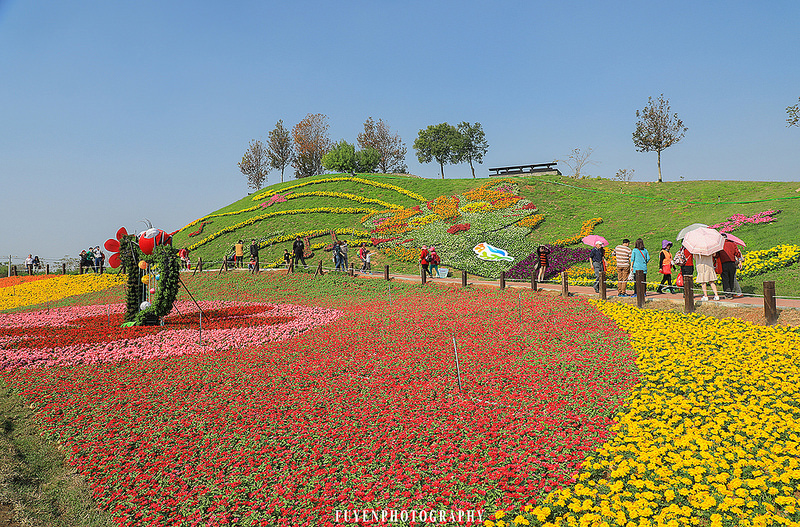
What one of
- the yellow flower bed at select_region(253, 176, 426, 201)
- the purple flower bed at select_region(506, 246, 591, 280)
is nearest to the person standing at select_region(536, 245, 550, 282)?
the purple flower bed at select_region(506, 246, 591, 280)

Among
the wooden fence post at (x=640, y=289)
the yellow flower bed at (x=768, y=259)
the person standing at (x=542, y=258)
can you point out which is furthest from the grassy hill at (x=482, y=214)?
the wooden fence post at (x=640, y=289)

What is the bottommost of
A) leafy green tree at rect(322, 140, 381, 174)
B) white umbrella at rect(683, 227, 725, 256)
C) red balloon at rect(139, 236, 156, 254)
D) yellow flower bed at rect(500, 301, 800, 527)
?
yellow flower bed at rect(500, 301, 800, 527)

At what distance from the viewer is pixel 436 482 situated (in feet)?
18.1

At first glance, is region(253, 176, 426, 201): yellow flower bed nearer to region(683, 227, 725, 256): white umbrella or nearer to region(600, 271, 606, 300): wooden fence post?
region(600, 271, 606, 300): wooden fence post

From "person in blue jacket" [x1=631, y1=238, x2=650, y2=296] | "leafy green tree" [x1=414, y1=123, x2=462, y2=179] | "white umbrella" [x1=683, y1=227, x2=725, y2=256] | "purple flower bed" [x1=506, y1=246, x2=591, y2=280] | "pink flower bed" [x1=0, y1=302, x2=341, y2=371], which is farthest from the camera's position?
"leafy green tree" [x1=414, y1=123, x2=462, y2=179]

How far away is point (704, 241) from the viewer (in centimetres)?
1325

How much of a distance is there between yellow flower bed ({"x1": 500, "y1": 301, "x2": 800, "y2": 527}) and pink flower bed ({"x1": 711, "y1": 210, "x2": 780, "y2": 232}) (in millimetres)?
14266

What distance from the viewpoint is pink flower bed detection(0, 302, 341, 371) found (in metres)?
11.2

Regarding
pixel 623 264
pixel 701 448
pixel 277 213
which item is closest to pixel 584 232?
pixel 623 264

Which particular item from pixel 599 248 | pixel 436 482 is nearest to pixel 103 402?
pixel 436 482

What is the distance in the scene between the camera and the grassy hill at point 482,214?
24.1 meters

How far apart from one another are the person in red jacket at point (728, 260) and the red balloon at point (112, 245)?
17.7 metres

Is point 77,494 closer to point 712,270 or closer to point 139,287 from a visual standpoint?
point 139,287

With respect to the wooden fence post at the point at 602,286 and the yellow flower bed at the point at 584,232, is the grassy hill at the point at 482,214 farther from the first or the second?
the wooden fence post at the point at 602,286
